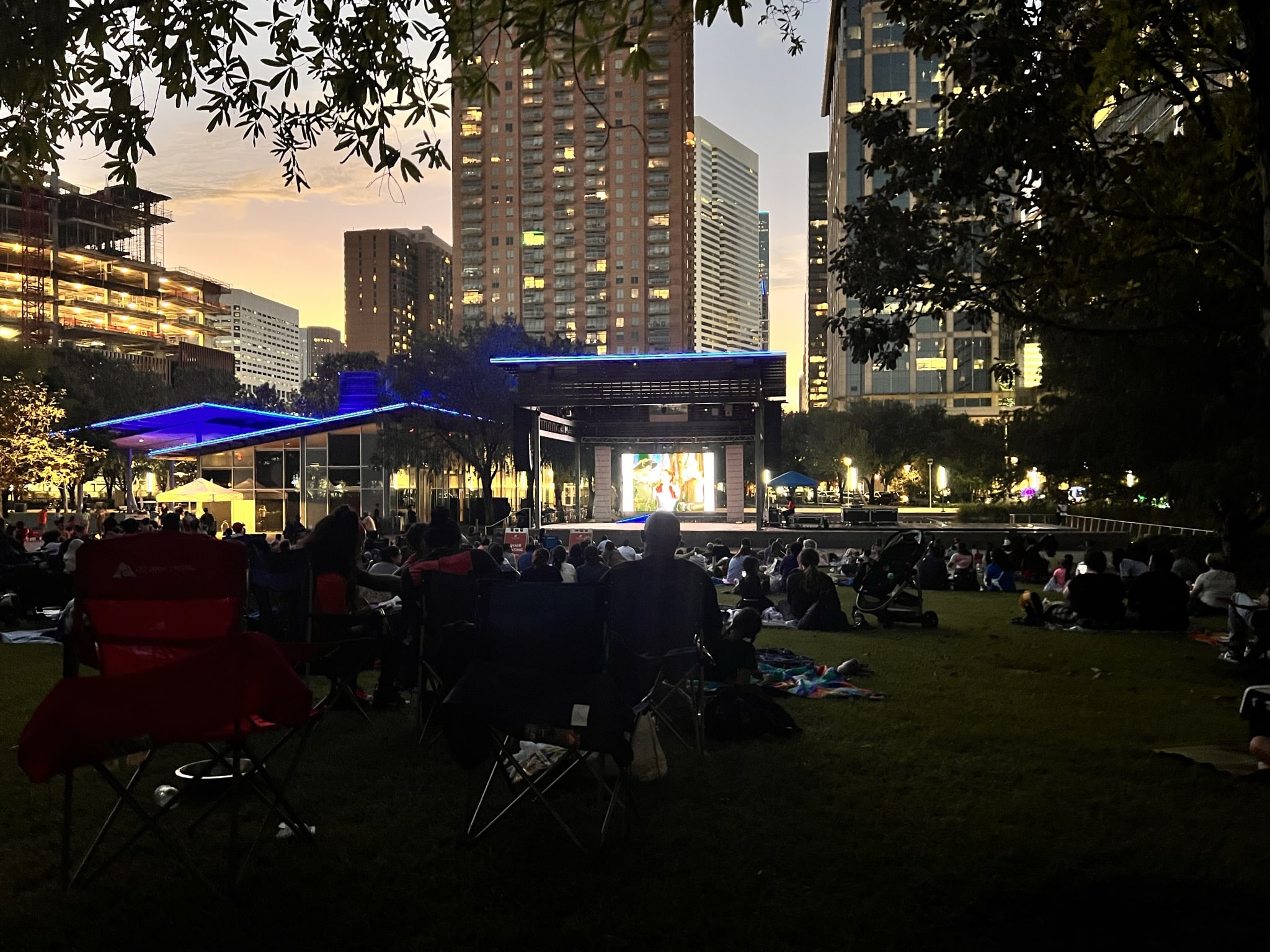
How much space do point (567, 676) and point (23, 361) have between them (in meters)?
37.6

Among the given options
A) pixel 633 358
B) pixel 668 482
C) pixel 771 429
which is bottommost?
pixel 668 482

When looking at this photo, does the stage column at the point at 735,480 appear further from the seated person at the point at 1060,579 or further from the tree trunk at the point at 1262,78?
the tree trunk at the point at 1262,78

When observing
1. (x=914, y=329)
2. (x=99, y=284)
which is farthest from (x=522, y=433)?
(x=99, y=284)

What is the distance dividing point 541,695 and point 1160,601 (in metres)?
8.50

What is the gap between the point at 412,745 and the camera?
527cm

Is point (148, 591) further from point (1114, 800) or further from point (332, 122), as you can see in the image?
point (1114, 800)

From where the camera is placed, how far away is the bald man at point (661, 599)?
14.1 feet

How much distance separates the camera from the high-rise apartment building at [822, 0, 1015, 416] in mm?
88000

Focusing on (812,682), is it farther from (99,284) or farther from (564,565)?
(99,284)

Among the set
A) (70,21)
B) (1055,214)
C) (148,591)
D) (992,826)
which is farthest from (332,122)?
(1055,214)

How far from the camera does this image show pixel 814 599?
10570 millimetres

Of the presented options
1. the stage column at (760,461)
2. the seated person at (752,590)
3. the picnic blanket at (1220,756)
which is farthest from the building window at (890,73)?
the picnic blanket at (1220,756)

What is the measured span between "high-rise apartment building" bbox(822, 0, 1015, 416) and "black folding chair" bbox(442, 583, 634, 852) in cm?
7978

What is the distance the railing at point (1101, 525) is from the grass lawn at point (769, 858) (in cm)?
1790
